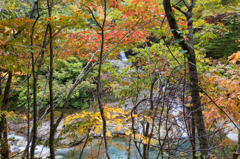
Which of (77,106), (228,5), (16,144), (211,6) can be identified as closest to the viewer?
(228,5)

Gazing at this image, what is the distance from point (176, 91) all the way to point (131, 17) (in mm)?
2649

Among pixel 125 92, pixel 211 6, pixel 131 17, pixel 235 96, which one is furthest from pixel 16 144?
pixel 211 6

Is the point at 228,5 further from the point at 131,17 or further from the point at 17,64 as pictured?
the point at 17,64

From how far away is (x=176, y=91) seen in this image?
68.7 inches

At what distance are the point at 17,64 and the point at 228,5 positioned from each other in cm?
579

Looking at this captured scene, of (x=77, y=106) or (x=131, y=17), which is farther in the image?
(x=77, y=106)

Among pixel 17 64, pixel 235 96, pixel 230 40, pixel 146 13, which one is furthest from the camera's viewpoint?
pixel 230 40

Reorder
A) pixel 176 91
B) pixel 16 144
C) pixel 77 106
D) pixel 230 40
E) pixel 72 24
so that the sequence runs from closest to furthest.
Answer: pixel 176 91, pixel 72 24, pixel 16 144, pixel 230 40, pixel 77 106

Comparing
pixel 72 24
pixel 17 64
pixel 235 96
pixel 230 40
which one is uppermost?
pixel 230 40

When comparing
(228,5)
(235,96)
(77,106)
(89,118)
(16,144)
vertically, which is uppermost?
(228,5)

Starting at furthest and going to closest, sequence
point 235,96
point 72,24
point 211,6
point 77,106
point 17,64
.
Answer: point 77,106 → point 211,6 → point 235,96 → point 72,24 → point 17,64

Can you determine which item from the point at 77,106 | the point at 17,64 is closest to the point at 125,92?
the point at 17,64

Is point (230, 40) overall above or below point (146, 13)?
above

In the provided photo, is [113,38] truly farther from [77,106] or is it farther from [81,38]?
[77,106]
